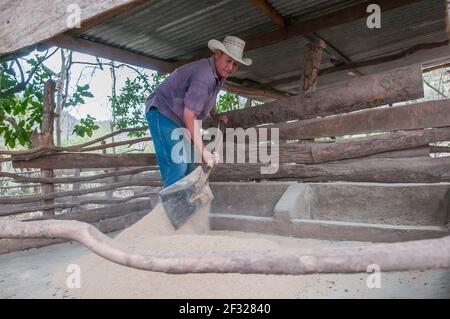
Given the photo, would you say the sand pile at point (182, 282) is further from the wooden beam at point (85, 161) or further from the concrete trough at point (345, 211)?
the wooden beam at point (85, 161)

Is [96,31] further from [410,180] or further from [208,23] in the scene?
[410,180]

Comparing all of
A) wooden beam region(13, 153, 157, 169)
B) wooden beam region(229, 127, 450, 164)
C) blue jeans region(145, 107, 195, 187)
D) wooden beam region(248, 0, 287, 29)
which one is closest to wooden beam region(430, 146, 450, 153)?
wooden beam region(229, 127, 450, 164)

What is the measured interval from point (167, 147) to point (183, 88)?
0.55 metres

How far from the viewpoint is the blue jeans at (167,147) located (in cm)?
309

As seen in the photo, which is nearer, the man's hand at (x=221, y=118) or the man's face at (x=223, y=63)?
the man's face at (x=223, y=63)

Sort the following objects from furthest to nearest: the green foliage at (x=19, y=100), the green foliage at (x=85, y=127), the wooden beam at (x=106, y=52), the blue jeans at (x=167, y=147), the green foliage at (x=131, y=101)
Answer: the green foliage at (x=131, y=101)
the green foliage at (x=85, y=127)
the green foliage at (x=19, y=100)
the wooden beam at (x=106, y=52)
the blue jeans at (x=167, y=147)

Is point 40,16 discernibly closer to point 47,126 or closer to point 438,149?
point 47,126

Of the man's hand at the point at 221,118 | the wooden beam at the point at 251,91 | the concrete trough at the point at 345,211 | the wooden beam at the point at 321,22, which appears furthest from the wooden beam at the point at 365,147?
the wooden beam at the point at 251,91

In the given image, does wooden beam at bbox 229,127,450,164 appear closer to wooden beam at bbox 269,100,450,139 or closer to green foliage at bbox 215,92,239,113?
wooden beam at bbox 269,100,450,139

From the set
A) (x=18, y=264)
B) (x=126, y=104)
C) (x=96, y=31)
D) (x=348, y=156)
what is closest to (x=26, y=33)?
(x=96, y=31)

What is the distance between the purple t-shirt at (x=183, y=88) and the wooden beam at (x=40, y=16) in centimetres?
79

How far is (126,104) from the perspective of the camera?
6.77 m

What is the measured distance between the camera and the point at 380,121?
3.07 m

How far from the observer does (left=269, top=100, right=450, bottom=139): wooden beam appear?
2.83 metres
